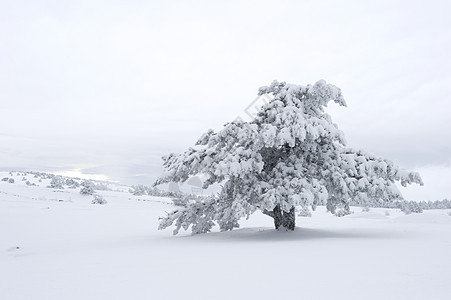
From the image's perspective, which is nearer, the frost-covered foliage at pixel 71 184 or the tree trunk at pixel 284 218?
the tree trunk at pixel 284 218

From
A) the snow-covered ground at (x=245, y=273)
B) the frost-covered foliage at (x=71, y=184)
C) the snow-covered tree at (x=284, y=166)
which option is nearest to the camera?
the snow-covered ground at (x=245, y=273)

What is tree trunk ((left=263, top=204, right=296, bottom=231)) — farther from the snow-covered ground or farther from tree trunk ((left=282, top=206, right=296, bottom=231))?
the snow-covered ground

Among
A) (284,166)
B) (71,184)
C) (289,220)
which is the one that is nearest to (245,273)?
(284,166)

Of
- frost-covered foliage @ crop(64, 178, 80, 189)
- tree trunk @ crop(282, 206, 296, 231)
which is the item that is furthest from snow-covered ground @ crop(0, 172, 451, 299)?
frost-covered foliage @ crop(64, 178, 80, 189)

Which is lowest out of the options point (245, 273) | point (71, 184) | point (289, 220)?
point (245, 273)

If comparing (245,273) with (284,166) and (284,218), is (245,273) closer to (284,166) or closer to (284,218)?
(284,166)

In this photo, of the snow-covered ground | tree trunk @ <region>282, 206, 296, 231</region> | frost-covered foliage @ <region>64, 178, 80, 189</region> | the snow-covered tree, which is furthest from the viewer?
frost-covered foliage @ <region>64, 178, 80, 189</region>

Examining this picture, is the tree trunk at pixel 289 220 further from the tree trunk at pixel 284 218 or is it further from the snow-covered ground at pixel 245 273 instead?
the snow-covered ground at pixel 245 273

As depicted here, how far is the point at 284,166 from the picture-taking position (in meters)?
9.65

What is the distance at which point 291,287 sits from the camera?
152 inches

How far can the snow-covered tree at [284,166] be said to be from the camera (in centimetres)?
889

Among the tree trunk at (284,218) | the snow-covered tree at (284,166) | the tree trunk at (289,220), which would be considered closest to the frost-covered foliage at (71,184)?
the snow-covered tree at (284,166)

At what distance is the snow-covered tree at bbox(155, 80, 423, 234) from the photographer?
8.89 metres

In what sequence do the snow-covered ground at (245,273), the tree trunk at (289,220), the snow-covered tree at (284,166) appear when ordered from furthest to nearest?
the tree trunk at (289,220)
the snow-covered tree at (284,166)
the snow-covered ground at (245,273)
